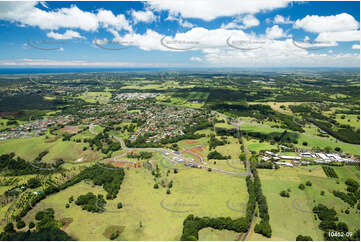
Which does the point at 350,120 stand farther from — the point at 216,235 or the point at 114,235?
the point at 114,235

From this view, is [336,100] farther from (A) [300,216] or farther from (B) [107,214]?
(B) [107,214]

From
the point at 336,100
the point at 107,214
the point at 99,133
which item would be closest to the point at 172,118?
the point at 99,133

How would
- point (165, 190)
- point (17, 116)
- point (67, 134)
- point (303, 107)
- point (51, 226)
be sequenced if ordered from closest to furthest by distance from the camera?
point (51, 226)
point (165, 190)
point (67, 134)
point (17, 116)
point (303, 107)

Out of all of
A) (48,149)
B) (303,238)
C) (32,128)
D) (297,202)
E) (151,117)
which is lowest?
(297,202)

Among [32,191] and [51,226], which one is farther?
[32,191]

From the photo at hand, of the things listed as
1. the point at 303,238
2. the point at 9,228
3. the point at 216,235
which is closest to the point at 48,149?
the point at 9,228

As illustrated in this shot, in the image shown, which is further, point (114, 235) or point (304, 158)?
point (304, 158)

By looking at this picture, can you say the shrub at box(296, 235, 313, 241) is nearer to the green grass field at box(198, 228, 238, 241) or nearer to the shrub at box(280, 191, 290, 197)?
the green grass field at box(198, 228, 238, 241)
